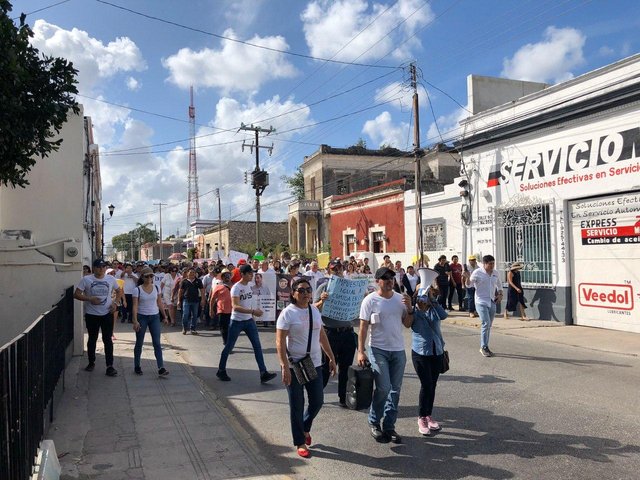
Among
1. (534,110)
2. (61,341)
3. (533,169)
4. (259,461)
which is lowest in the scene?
(259,461)

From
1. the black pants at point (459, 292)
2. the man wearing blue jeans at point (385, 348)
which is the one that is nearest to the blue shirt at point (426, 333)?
the man wearing blue jeans at point (385, 348)

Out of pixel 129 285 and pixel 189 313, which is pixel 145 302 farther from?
pixel 129 285

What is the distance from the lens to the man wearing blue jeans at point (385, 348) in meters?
5.11

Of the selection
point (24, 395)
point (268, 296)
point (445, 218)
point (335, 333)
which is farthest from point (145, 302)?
point (445, 218)

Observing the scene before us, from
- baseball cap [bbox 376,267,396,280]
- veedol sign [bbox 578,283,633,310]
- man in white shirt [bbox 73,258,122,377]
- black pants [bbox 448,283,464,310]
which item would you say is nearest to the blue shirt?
baseball cap [bbox 376,267,396,280]

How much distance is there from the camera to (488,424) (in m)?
5.62

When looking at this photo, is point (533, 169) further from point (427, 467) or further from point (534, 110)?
point (427, 467)

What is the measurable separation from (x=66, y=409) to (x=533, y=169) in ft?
43.1

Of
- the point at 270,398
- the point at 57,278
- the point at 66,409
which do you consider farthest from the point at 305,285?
the point at 57,278

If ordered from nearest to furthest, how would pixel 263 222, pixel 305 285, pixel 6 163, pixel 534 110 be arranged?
pixel 305 285 < pixel 6 163 < pixel 534 110 < pixel 263 222

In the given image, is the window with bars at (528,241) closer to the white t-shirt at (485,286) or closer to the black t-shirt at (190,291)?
the white t-shirt at (485,286)

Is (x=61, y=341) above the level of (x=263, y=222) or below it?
below

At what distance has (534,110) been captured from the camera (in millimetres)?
14703

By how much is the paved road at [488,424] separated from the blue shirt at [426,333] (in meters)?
0.88
